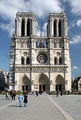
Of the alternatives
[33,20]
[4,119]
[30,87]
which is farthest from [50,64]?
[4,119]

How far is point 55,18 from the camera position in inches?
2972

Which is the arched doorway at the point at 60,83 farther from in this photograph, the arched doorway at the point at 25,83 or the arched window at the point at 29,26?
the arched window at the point at 29,26

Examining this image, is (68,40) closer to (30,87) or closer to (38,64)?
(38,64)

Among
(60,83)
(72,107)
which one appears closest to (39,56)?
(60,83)

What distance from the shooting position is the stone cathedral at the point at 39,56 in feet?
234

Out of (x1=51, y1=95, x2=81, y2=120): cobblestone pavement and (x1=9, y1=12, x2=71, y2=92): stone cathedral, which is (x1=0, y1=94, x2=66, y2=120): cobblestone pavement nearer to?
(x1=51, y1=95, x2=81, y2=120): cobblestone pavement

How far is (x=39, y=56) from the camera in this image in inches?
2926

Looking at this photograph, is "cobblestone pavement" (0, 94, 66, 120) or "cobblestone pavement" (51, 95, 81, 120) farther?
"cobblestone pavement" (51, 95, 81, 120)

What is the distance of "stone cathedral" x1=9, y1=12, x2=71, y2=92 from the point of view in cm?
7125

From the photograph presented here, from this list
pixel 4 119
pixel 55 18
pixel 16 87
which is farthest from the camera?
pixel 55 18

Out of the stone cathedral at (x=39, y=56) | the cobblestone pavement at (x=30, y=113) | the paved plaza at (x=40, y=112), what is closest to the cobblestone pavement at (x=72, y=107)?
the paved plaza at (x=40, y=112)

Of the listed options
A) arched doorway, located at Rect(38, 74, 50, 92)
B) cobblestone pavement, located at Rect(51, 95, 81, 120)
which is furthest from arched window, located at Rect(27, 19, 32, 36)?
cobblestone pavement, located at Rect(51, 95, 81, 120)

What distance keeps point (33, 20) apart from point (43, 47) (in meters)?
9.90

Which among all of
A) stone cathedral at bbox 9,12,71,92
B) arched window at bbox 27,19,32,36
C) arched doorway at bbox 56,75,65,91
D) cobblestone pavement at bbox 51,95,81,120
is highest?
arched window at bbox 27,19,32,36
